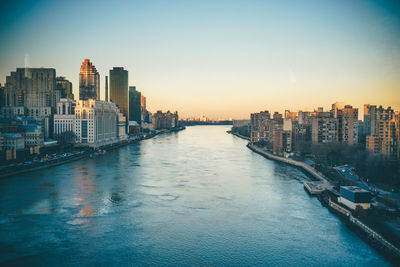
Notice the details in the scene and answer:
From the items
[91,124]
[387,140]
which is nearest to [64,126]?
[91,124]

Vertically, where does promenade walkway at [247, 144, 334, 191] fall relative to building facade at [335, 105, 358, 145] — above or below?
below

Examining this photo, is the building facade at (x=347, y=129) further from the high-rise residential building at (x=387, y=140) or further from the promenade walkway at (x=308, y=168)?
the promenade walkway at (x=308, y=168)

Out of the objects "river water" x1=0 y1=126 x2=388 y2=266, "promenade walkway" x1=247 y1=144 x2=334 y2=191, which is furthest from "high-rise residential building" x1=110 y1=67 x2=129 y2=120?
"river water" x1=0 y1=126 x2=388 y2=266

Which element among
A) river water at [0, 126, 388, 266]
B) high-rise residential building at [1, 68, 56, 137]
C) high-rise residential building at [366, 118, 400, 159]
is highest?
high-rise residential building at [1, 68, 56, 137]

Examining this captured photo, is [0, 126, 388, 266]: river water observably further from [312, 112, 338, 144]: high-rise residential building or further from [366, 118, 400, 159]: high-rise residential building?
[312, 112, 338, 144]: high-rise residential building

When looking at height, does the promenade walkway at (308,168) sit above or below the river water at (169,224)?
above

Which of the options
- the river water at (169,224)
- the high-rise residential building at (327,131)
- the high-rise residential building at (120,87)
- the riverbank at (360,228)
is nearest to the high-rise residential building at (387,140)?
the high-rise residential building at (327,131)

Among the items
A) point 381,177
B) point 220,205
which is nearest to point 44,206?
point 220,205
